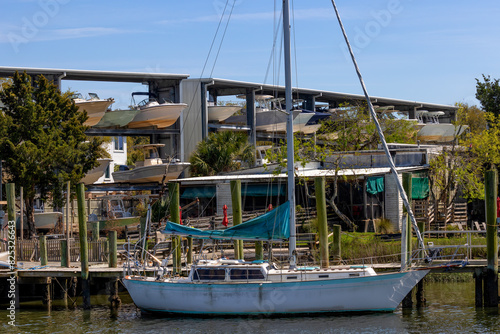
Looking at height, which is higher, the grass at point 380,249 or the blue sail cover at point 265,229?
the blue sail cover at point 265,229

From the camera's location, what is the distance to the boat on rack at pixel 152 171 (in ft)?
162

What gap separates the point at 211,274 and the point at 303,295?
337 centimetres

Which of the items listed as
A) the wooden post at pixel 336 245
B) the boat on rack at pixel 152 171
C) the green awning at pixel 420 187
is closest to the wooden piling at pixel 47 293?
the wooden post at pixel 336 245

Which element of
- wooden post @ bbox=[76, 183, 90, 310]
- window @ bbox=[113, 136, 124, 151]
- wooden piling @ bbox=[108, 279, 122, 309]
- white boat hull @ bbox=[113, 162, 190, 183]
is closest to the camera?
wooden post @ bbox=[76, 183, 90, 310]

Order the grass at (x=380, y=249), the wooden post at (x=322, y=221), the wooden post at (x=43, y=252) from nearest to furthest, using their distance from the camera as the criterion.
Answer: the wooden post at (x=322, y=221)
the grass at (x=380, y=249)
the wooden post at (x=43, y=252)

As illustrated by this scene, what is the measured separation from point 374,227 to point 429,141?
4650cm

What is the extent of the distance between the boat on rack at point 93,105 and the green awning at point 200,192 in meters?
11.7

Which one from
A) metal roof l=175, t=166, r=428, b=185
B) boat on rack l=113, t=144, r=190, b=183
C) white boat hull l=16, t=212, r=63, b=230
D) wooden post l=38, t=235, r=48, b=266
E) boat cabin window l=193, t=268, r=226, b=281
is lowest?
boat cabin window l=193, t=268, r=226, b=281

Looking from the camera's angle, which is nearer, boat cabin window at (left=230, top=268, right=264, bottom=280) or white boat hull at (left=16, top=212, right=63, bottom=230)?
boat cabin window at (left=230, top=268, right=264, bottom=280)

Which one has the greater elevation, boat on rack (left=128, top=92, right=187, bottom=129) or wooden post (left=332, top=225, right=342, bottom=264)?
boat on rack (left=128, top=92, right=187, bottom=129)

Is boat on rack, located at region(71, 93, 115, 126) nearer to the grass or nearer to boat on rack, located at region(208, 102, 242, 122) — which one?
boat on rack, located at region(208, 102, 242, 122)

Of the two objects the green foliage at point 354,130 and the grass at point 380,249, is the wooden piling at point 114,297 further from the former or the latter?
the green foliage at point 354,130

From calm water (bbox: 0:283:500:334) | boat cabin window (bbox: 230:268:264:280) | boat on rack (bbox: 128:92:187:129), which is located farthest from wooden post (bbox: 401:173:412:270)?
boat on rack (bbox: 128:92:187:129)

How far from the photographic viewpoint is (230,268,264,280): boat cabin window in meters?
24.5
